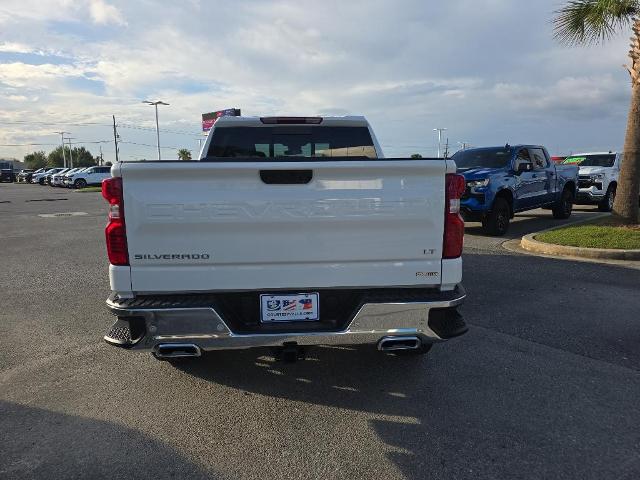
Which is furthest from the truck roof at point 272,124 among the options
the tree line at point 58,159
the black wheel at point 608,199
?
the tree line at point 58,159

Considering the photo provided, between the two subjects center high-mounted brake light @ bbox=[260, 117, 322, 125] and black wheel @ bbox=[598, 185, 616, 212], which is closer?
center high-mounted brake light @ bbox=[260, 117, 322, 125]

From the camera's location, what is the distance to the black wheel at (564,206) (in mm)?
13281

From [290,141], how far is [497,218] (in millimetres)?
7065

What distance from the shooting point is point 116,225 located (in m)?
2.90

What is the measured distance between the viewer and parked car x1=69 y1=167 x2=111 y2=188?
4309 centimetres

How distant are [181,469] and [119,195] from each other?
1632mm

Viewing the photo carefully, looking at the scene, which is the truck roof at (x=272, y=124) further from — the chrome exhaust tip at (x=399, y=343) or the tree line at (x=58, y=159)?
the tree line at (x=58, y=159)

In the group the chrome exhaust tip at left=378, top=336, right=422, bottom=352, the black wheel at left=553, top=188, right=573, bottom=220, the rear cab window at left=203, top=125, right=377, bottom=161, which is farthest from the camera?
the black wheel at left=553, top=188, right=573, bottom=220

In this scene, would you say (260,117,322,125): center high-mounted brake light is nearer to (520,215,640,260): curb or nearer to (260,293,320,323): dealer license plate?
(260,293,320,323): dealer license plate

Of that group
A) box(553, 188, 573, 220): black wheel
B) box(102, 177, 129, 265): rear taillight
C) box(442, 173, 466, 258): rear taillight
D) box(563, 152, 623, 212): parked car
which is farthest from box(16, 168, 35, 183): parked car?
box(442, 173, 466, 258): rear taillight

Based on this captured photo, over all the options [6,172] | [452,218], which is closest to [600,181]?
[452,218]

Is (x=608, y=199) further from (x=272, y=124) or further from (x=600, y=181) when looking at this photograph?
(x=272, y=124)

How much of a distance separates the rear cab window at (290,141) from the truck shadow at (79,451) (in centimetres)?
291

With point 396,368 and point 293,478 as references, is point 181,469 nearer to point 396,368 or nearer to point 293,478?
point 293,478
